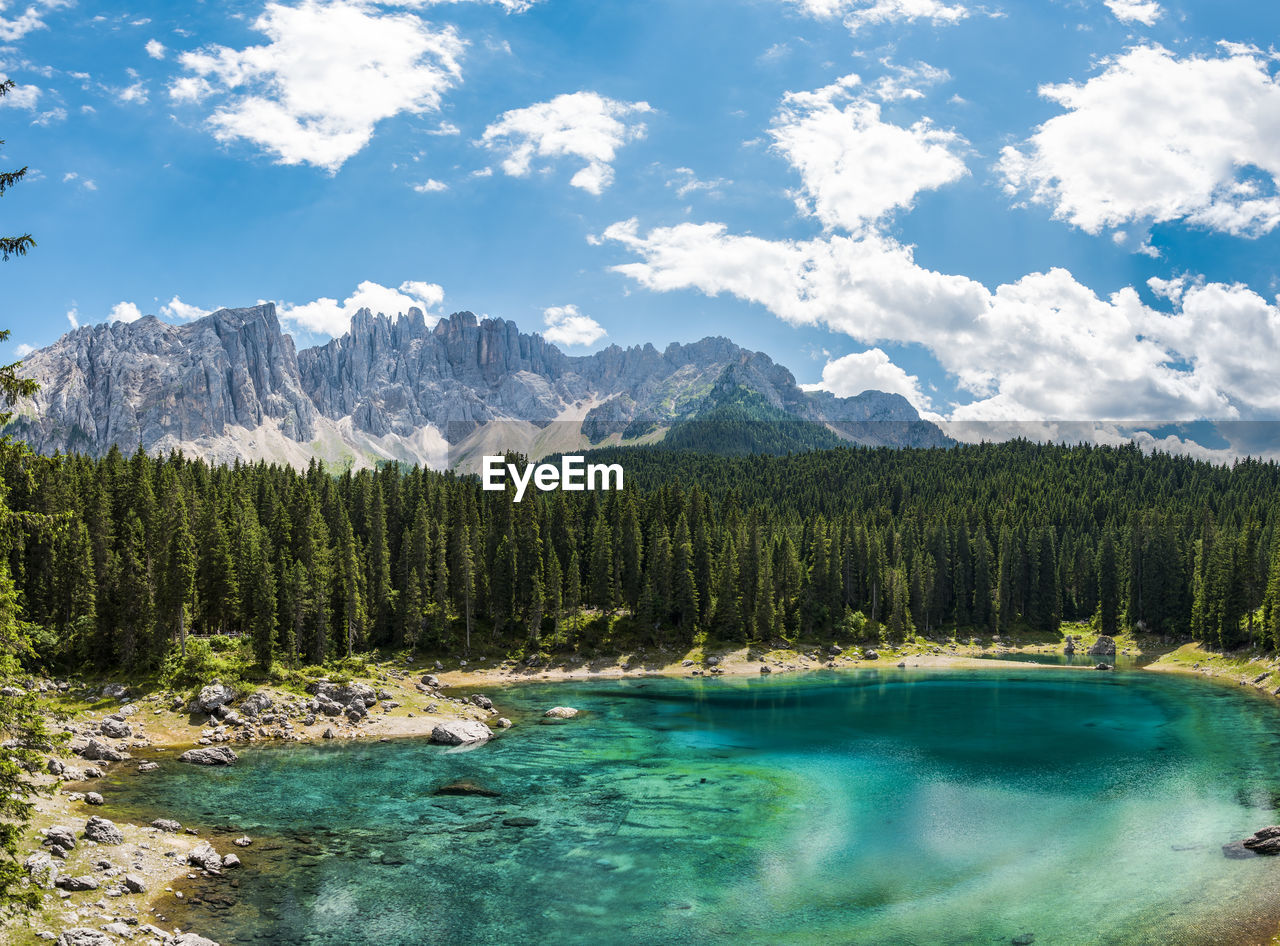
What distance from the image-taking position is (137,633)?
76375 mm

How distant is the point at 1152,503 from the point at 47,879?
21096 cm

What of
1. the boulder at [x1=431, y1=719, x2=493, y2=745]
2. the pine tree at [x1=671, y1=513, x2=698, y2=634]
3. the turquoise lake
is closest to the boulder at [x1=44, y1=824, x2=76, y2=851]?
the turquoise lake

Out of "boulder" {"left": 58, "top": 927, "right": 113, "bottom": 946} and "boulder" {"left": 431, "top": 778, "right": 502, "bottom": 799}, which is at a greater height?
"boulder" {"left": 58, "top": 927, "right": 113, "bottom": 946}

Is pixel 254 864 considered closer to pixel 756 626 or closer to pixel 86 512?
pixel 86 512

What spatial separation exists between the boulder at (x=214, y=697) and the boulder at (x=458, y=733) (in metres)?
17.9

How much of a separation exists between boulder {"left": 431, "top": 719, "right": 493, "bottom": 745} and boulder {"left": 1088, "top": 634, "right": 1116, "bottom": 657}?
348 feet

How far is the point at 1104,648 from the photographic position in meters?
128

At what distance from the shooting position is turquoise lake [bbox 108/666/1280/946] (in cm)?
3231

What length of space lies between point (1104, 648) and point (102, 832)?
137m

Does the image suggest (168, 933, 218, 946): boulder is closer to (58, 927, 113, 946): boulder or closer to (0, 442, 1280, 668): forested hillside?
(58, 927, 113, 946): boulder

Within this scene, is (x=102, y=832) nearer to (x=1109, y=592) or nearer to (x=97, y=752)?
(x=97, y=752)

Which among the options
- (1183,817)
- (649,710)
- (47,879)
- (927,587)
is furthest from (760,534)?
(47,879)

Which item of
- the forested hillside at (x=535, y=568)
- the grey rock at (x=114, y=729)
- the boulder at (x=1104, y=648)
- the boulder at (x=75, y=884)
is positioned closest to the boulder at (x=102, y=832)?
the boulder at (x=75, y=884)

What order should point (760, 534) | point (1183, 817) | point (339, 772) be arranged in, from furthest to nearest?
point (760, 534) → point (339, 772) → point (1183, 817)
